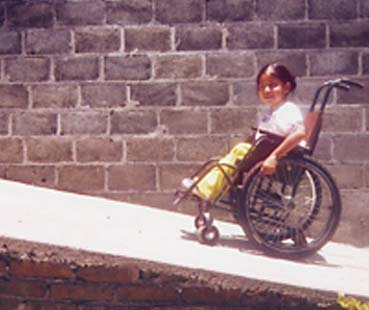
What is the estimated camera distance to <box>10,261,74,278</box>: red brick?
268cm

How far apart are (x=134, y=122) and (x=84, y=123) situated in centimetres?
34

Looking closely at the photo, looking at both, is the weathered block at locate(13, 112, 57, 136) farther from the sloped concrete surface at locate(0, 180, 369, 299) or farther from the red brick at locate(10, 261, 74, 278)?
the red brick at locate(10, 261, 74, 278)

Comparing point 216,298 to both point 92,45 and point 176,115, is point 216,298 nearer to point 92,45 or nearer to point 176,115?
point 176,115

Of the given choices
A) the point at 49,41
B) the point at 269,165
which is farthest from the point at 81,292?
the point at 49,41

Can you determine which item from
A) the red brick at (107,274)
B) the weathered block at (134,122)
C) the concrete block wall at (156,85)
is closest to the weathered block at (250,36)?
the concrete block wall at (156,85)

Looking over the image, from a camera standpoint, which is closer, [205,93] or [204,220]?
[204,220]

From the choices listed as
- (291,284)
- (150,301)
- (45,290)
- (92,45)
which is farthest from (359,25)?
(45,290)

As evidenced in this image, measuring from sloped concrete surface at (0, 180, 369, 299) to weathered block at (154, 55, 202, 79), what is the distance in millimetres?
933

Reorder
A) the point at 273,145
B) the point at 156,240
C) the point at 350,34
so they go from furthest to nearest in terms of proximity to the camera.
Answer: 1. the point at 350,34
2. the point at 273,145
3. the point at 156,240

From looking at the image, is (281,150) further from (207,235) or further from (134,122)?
(134,122)

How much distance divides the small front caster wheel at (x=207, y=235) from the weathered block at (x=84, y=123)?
121cm

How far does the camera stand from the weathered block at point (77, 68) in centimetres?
405

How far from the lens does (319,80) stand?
157 inches

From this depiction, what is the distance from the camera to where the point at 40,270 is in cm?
270
